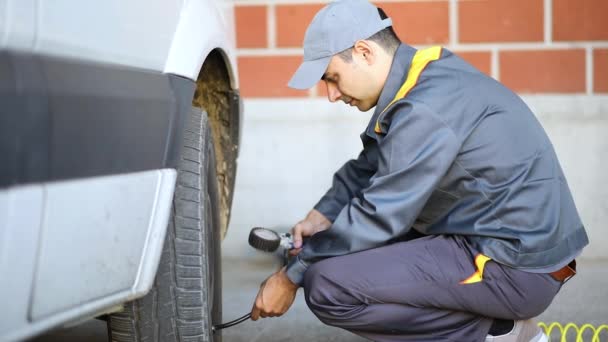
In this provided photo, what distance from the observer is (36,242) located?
1572mm

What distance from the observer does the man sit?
2.56 metres

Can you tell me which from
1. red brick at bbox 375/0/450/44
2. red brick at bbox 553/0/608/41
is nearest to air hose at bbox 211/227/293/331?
red brick at bbox 375/0/450/44

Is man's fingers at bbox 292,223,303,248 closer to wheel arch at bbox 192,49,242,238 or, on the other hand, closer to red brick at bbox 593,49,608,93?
wheel arch at bbox 192,49,242,238

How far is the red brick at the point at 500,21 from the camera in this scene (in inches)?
191

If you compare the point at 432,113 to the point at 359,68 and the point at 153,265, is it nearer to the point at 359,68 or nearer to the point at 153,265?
the point at 359,68

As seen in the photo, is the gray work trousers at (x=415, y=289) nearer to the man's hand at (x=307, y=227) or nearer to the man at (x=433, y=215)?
the man at (x=433, y=215)

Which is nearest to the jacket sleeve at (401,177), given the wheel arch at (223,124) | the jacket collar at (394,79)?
the jacket collar at (394,79)

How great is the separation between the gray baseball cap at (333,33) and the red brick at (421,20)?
7.21 feet

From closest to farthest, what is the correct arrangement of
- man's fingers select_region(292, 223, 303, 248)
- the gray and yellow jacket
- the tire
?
the tire, the gray and yellow jacket, man's fingers select_region(292, 223, 303, 248)

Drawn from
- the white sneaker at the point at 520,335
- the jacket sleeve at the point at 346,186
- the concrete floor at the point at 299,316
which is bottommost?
the concrete floor at the point at 299,316

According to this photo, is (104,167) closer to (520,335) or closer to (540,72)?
(520,335)

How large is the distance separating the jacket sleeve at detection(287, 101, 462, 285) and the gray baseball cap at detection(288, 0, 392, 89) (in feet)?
0.84

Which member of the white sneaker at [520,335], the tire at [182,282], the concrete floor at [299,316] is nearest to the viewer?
the tire at [182,282]

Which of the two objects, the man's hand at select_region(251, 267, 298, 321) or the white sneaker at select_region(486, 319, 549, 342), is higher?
the man's hand at select_region(251, 267, 298, 321)
